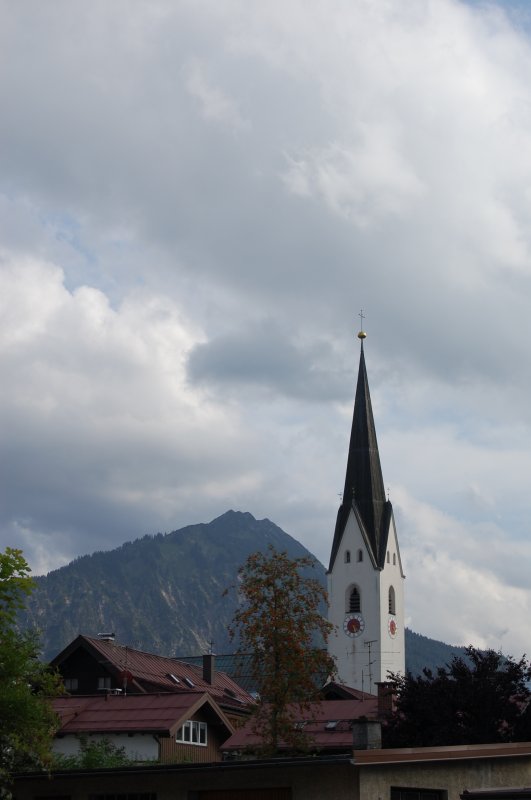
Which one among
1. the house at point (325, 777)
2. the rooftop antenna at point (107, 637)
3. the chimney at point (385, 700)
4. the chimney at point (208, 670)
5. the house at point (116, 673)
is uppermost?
the rooftop antenna at point (107, 637)

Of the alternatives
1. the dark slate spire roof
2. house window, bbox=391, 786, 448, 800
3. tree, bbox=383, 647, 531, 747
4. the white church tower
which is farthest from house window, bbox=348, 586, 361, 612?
house window, bbox=391, 786, 448, 800

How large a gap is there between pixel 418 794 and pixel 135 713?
23325 mm

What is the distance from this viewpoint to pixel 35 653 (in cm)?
3241

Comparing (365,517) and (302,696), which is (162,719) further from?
(365,517)

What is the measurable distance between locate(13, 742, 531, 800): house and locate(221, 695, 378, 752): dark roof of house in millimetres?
18353

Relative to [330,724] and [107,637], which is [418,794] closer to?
[330,724]

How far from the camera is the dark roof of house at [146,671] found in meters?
59.7

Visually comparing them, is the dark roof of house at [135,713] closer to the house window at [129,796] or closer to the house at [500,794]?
the house window at [129,796]

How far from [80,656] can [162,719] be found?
607 inches

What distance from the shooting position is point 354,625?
113 m

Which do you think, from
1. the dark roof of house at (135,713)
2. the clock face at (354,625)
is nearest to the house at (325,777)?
the dark roof of house at (135,713)

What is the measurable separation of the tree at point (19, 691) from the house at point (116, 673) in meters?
24.4

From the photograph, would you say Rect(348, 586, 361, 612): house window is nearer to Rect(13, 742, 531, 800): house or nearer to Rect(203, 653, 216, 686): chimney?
Rect(203, 653, 216, 686): chimney

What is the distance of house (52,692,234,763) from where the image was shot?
4681cm
